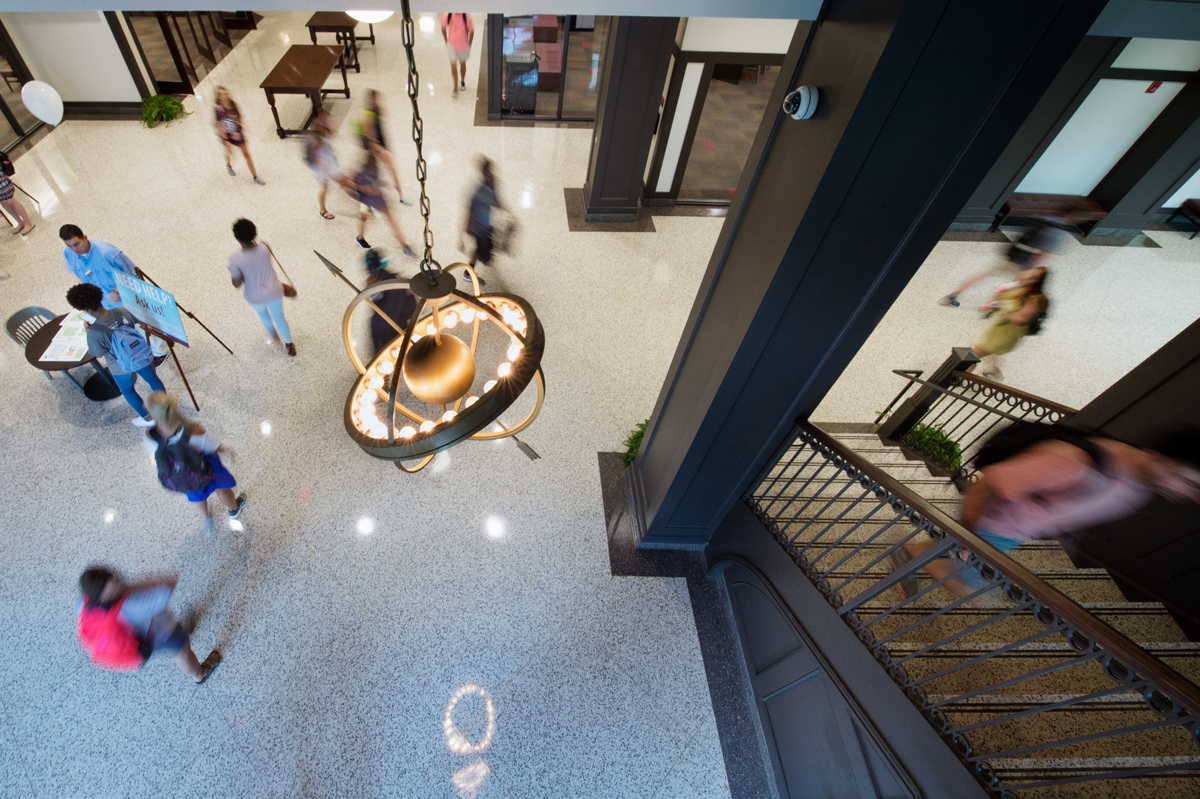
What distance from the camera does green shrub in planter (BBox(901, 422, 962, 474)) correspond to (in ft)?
14.6

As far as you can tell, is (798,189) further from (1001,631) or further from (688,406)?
(1001,631)

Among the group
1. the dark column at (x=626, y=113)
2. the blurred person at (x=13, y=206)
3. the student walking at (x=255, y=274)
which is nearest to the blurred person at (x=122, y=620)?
the student walking at (x=255, y=274)

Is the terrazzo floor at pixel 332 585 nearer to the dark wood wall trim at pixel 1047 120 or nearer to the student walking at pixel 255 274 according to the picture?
the student walking at pixel 255 274

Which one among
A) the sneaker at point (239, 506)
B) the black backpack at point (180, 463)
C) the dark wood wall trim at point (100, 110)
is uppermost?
the black backpack at point (180, 463)

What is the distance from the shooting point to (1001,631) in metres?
2.96

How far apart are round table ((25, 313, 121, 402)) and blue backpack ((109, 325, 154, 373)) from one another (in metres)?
0.29

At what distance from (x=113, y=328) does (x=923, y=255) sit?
535 cm

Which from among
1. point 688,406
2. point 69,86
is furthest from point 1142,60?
point 69,86

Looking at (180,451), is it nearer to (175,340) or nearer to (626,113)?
(175,340)

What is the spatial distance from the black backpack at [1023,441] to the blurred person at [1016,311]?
181 cm

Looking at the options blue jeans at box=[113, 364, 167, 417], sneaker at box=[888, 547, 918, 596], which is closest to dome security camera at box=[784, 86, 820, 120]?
sneaker at box=[888, 547, 918, 596]

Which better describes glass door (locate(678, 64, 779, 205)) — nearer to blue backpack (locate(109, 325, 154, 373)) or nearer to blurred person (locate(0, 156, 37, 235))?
blue backpack (locate(109, 325, 154, 373))

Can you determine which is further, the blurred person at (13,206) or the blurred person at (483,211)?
the blurred person at (13,206)

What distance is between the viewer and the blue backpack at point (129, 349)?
404 cm
